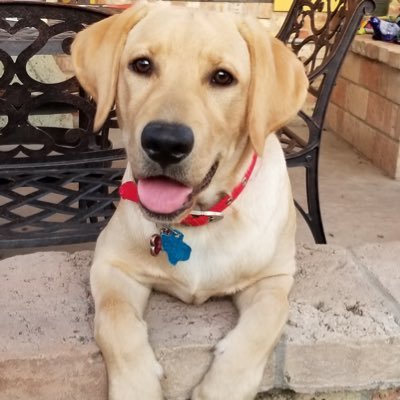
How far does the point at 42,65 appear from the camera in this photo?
4.55m

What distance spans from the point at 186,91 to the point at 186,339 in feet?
2.20

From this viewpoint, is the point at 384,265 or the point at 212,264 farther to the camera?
the point at 384,265

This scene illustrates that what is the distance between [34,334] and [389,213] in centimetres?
308

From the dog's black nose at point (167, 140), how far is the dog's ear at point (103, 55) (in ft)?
1.18

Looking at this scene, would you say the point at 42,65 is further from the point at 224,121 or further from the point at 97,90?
the point at 224,121

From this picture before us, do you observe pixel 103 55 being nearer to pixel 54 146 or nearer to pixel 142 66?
pixel 142 66

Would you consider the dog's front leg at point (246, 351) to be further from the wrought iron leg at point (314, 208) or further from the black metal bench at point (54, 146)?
the wrought iron leg at point (314, 208)

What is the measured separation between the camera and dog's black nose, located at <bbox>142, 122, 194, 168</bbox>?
161 cm

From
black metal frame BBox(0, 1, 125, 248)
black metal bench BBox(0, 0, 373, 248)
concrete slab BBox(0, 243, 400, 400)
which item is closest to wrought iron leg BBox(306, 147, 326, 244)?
black metal bench BBox(0, 0, 373, 248)

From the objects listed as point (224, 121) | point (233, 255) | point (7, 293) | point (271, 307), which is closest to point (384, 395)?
point (271, 307)

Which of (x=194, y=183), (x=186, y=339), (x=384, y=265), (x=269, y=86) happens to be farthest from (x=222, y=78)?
(x=384, y=265)

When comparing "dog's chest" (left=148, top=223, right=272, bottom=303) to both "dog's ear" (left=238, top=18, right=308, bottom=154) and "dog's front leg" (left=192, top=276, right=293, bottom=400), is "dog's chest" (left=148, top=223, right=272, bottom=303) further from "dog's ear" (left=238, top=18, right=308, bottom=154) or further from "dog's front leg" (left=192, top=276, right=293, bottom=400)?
"dog's ear" (left=238, top=18, right=308, bottom=154)

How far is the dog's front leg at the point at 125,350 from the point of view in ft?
5.43

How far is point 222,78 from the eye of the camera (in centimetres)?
184
